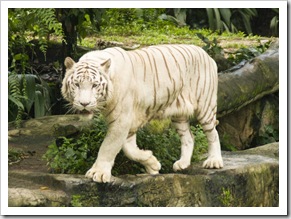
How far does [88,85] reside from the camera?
5.95 metres

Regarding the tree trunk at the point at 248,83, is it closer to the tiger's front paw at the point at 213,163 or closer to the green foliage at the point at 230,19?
the tiger's front paw at the point at 213,163

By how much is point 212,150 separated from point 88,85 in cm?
166

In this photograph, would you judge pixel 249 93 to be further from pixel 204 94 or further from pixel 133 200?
pixel 133 200

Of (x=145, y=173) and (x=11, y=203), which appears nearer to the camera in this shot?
(x=11, y=203)

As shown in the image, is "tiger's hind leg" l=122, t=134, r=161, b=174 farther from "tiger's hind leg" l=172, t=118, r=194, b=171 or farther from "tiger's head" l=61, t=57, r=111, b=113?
"tiger's head" l=61, t=57, r=111, b=113

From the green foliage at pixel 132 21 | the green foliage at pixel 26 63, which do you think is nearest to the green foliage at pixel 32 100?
the green foliage at pixel 26 63

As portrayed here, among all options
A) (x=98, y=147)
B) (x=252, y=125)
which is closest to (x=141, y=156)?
(x=98, y=147)

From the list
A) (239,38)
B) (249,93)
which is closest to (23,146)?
(249,93)

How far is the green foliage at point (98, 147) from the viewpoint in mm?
6613

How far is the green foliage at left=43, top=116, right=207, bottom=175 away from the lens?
661cm

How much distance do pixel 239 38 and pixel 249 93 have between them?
10.1 ft

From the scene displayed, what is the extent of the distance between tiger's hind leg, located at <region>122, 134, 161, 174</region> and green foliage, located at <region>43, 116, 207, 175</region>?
24 centimetres

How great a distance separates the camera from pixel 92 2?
776 cm

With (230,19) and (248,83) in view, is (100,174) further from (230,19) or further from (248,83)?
(230,19)
